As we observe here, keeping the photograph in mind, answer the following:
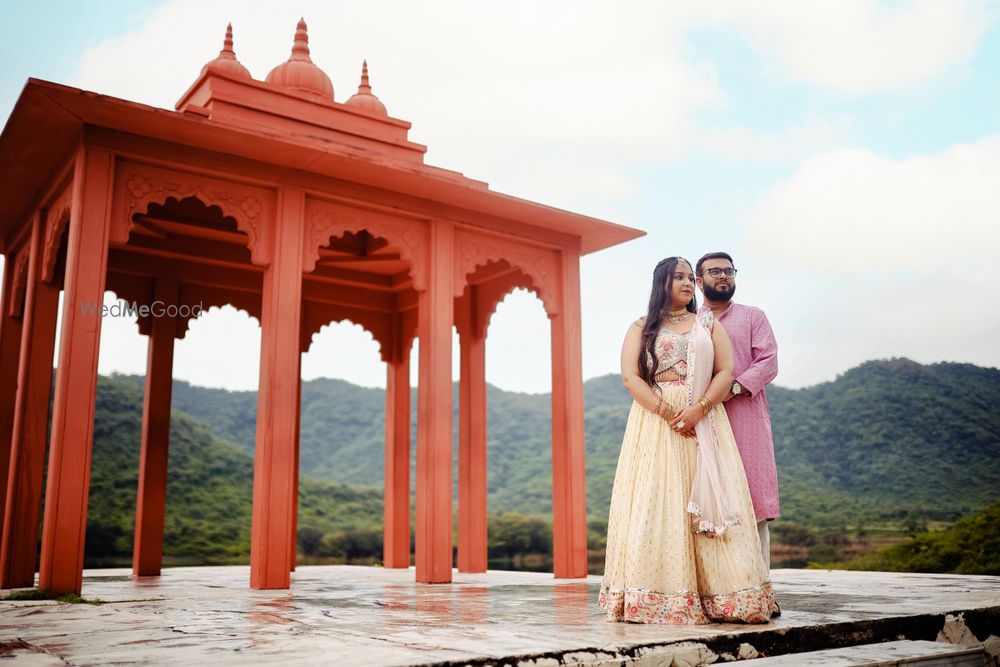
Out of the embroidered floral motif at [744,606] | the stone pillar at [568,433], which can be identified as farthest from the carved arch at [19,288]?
the embroidered floral motif at [744,606]

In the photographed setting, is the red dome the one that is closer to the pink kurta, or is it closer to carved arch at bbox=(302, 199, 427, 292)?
carved arch at bbox=(302, 199, 427, 292)

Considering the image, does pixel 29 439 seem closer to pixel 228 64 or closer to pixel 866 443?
pixel 228 64

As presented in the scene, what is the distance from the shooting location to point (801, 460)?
24062 millimetres

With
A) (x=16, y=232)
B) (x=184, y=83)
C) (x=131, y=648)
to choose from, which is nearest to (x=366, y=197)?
(x=16, y=232)

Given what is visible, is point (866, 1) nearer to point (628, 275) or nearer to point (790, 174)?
point (790, 174)

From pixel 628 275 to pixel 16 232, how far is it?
1198 inches

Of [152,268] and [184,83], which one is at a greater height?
[184,83]

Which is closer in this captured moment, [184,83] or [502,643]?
[502,643]

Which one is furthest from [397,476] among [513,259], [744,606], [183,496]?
[183,496]

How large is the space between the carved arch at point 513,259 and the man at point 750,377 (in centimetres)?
376

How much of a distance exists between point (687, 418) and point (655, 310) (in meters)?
0.68

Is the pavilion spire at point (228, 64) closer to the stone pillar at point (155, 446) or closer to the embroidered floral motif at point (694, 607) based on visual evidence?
the stone pillar at point (155, 446)

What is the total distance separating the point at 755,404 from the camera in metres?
4.82

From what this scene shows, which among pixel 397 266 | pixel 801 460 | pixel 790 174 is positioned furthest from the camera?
pixel 790 174
